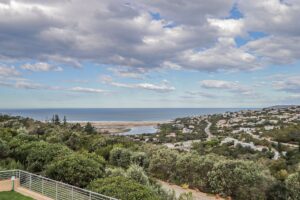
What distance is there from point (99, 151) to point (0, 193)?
15.1 m

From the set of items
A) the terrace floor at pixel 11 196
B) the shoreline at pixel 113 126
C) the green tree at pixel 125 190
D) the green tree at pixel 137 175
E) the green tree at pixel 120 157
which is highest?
the green tree at pixel 125 190

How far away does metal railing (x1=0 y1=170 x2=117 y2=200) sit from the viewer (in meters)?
10.3

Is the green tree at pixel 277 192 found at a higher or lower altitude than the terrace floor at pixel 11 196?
lower

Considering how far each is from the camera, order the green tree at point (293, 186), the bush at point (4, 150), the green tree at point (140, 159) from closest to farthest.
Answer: the green tree at point (293, 186) < the bush at point (4, 150) < the green tree at point (140, 159)

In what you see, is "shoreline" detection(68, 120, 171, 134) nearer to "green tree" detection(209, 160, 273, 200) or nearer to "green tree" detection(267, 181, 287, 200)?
"green tree" detection(209, 160, 273, 200)

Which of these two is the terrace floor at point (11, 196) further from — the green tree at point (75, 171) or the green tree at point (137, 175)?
the green tree at point (137, 175)

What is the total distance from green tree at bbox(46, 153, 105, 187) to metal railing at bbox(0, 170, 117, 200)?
1.25 metres

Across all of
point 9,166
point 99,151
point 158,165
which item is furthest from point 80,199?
point 99,151

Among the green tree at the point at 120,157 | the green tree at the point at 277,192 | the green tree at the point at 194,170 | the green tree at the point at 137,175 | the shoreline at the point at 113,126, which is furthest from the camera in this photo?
the shoreline at the point at 113,126

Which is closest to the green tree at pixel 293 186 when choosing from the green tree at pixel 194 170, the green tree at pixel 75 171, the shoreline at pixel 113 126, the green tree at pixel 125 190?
the green tree at pixel 194 170

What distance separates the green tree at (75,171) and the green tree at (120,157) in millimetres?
9200

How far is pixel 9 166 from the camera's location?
16312 millimetres

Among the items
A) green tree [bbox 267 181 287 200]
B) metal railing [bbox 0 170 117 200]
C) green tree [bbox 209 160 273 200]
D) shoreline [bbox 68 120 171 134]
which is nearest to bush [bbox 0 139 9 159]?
metal railing [bbox 0 170 117 200]

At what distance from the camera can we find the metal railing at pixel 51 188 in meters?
10.3
